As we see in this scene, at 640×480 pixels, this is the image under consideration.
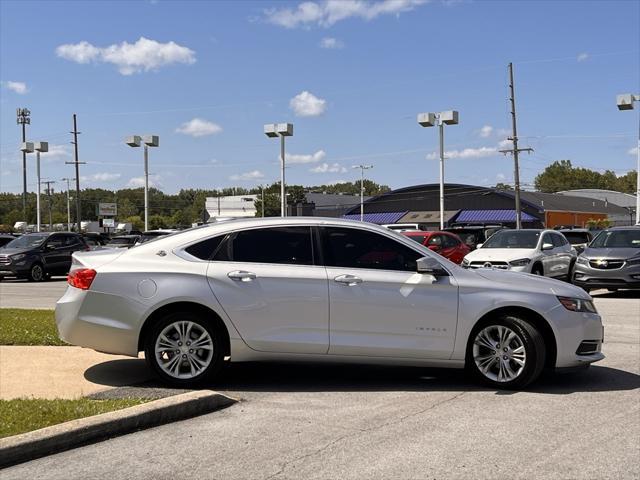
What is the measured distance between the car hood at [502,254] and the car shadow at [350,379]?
9210mm

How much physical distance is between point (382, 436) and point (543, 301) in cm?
235

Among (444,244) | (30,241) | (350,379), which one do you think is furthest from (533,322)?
(30,241)

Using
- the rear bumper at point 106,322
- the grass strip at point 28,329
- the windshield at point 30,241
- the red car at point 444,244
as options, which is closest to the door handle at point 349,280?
the rear bumper at point 106,322

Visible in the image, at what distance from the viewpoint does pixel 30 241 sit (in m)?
24.1

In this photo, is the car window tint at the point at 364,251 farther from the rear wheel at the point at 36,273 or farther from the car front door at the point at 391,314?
the rear wheel at the point at 36,273

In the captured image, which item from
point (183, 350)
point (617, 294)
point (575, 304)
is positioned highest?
point (575, 304)

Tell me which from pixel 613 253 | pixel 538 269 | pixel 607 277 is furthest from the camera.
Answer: pixel 538 269

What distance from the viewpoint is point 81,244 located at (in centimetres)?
2534

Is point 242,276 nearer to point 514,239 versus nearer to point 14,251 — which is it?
point 514,239

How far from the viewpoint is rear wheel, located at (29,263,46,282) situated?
2352 cm

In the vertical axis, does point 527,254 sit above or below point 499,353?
above

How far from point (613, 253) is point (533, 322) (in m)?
11.0

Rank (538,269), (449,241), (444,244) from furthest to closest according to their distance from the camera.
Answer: (449,241) < (444,244) < (538,269)

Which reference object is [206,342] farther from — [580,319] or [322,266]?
[580,319]
